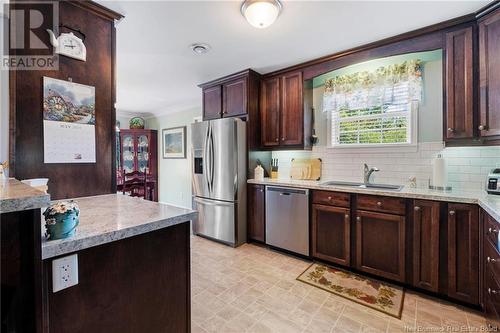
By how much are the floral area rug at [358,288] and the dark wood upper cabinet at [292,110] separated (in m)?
1.60

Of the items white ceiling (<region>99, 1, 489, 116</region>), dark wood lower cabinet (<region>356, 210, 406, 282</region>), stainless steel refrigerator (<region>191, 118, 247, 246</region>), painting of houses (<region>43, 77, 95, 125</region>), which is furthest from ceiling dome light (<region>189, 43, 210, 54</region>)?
dark wood lower cabinet (<region>356, 210, 406, 282</region>)

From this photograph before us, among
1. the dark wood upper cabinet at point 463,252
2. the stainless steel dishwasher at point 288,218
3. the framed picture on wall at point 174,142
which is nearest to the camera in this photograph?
the dark wood upper cabinet at point 463,252

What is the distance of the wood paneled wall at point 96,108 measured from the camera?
4.80 feet

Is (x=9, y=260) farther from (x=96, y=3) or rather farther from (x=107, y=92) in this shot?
(x=96, y=3)

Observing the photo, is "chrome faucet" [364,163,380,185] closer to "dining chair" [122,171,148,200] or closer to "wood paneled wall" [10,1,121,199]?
"wood paneled wall" [10,1,121,199]

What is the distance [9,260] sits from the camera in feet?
2.50

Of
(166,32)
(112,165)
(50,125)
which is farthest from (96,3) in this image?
(112,165)

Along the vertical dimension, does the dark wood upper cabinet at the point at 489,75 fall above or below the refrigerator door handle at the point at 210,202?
above

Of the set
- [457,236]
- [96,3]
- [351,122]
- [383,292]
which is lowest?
[383,292]

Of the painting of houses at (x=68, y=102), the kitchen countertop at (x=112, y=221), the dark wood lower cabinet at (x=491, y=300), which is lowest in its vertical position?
the dark wood lower cabinet at (x=491, y=300)

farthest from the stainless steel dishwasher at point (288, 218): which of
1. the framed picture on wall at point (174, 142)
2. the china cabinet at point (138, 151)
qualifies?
the china cabinet at point (138, 151)

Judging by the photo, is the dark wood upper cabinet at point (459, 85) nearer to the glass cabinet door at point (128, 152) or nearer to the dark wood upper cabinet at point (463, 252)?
the dark wood upper cabinet at point (463, 252)

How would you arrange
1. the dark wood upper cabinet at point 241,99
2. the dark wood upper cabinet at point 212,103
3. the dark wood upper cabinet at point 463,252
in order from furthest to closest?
the dark wood upper cabinet at point 212,103 < the dark wood upper cabinet at point 241,99 < the dark wood upper cabinet at point 463,252

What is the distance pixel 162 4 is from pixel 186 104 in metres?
3.59
